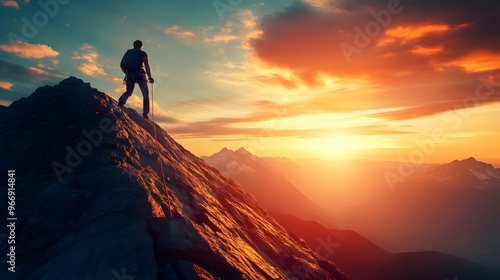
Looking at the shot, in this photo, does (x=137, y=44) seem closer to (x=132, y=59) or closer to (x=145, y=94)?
(x=132, y=59)

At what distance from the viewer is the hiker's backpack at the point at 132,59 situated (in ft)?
53.7

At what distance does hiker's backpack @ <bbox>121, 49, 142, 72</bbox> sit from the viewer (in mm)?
16375

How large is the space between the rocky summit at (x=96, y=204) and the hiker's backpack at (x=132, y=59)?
3.04m

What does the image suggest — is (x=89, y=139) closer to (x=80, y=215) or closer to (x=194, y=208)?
(x=80, y=215)

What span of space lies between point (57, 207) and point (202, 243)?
606 centimetres

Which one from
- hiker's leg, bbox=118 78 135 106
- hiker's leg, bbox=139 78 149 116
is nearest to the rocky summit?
hiker's leg, bbox=118 78 135 106

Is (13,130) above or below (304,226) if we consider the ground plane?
above

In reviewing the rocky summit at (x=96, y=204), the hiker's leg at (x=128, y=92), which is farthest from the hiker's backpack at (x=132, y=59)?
the rocky summit at (x=96, y=204)

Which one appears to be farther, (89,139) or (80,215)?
(89,139)

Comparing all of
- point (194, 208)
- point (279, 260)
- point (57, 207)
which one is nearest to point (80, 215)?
point (57, 207)

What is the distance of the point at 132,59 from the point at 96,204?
36.1 ft

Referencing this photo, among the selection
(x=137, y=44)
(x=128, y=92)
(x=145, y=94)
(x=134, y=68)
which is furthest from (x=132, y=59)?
(x=145, y=94)

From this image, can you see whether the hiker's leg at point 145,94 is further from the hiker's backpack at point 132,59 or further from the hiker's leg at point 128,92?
the hiker's backpack at point 132,59

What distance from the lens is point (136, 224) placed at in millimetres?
8391
